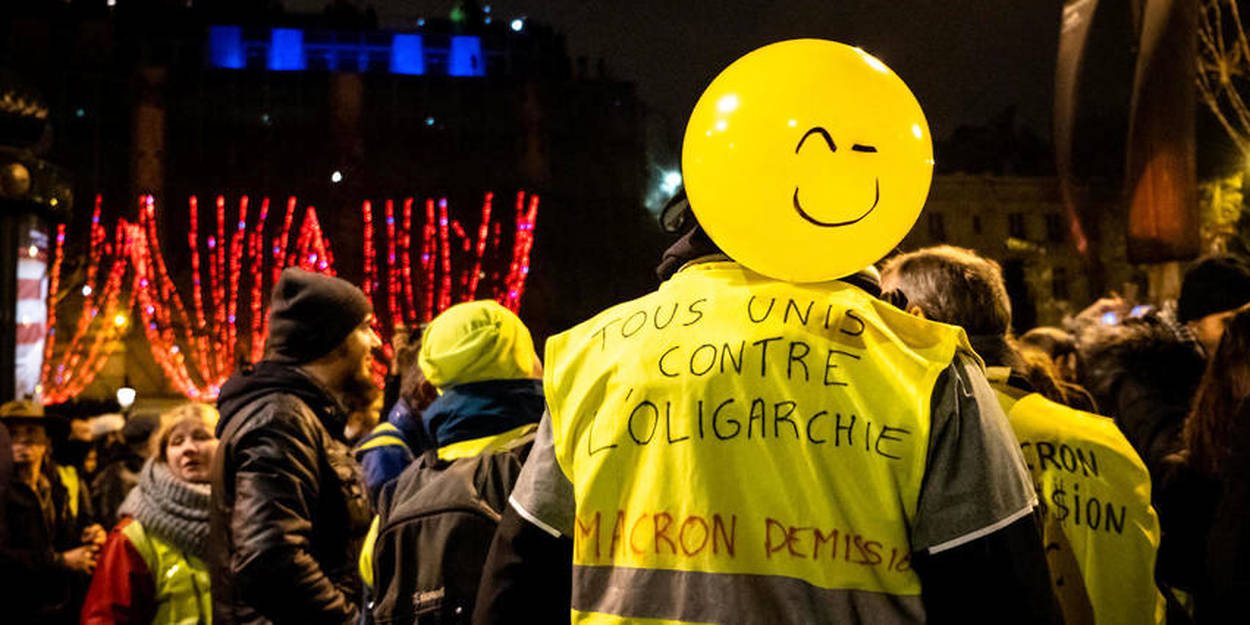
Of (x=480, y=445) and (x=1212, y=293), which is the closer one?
(x=480, y=445)

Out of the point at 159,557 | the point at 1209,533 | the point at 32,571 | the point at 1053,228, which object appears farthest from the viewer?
the point at 1053,228

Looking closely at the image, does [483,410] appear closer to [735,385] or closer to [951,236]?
[735,385]

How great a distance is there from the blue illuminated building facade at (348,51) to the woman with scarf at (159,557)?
45.4m

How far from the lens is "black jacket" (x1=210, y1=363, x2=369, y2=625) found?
3119 millimetres

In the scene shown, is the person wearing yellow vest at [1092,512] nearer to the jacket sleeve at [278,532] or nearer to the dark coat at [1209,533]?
the dark coat at [1209,533]

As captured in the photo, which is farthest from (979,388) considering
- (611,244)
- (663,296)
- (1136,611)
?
(611,244)

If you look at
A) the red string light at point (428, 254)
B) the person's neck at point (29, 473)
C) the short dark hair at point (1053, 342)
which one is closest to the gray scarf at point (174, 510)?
the person's neck at point (29, 473)

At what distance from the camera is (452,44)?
51562 mm

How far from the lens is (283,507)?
A: 10.3ft

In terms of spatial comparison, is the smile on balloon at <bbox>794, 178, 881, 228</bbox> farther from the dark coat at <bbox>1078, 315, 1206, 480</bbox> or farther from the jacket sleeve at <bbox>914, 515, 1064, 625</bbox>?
the dark coat at <bbox>1078, 315, 1206, 480</bbox>

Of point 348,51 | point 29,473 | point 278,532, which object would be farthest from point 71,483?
point 348,51

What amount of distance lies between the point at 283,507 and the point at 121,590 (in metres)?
1.33

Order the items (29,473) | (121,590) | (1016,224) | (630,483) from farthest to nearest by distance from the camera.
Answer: (1016,224) < (29,473) < (121,590) < (630,483)

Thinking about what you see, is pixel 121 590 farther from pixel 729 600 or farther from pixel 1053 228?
pixel 1053 228
